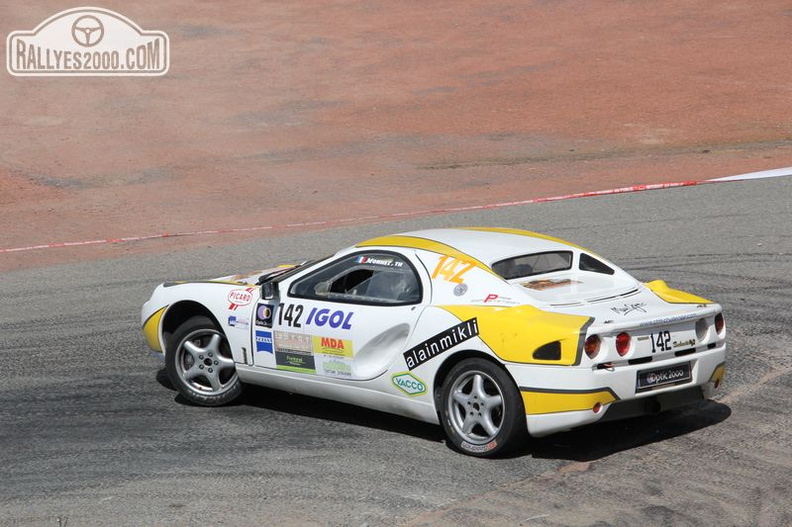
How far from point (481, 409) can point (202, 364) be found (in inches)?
102

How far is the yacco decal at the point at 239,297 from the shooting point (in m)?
8.57

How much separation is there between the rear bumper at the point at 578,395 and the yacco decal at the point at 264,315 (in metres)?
2.11

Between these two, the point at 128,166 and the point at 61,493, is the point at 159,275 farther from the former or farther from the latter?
the point at 128,166

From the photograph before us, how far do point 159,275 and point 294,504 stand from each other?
7.75 m

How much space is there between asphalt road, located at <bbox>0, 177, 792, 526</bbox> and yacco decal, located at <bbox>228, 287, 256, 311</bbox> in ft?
2.71

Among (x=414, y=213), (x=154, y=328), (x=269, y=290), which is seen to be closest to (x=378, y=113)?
(x=414, y=213)

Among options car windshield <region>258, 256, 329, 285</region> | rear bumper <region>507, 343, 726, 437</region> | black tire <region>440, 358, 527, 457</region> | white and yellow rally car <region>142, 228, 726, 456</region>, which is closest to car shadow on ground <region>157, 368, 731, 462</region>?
black tire <region>440, 358, 527, 457</region>

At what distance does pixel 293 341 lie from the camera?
8234 mm

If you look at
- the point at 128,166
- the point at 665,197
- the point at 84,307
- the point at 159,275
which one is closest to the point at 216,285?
the point at 84,307

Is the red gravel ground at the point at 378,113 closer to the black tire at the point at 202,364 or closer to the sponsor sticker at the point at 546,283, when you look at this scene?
the black tire at the point at 202,364

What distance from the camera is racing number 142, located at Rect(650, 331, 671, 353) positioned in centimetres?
716

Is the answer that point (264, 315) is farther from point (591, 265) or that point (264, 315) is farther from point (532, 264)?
point (591, 265)

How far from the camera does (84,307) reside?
12320 mm

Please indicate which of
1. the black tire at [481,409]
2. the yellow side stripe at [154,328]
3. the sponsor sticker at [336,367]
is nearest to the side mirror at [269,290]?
the sponsor sticker at [336,367]
